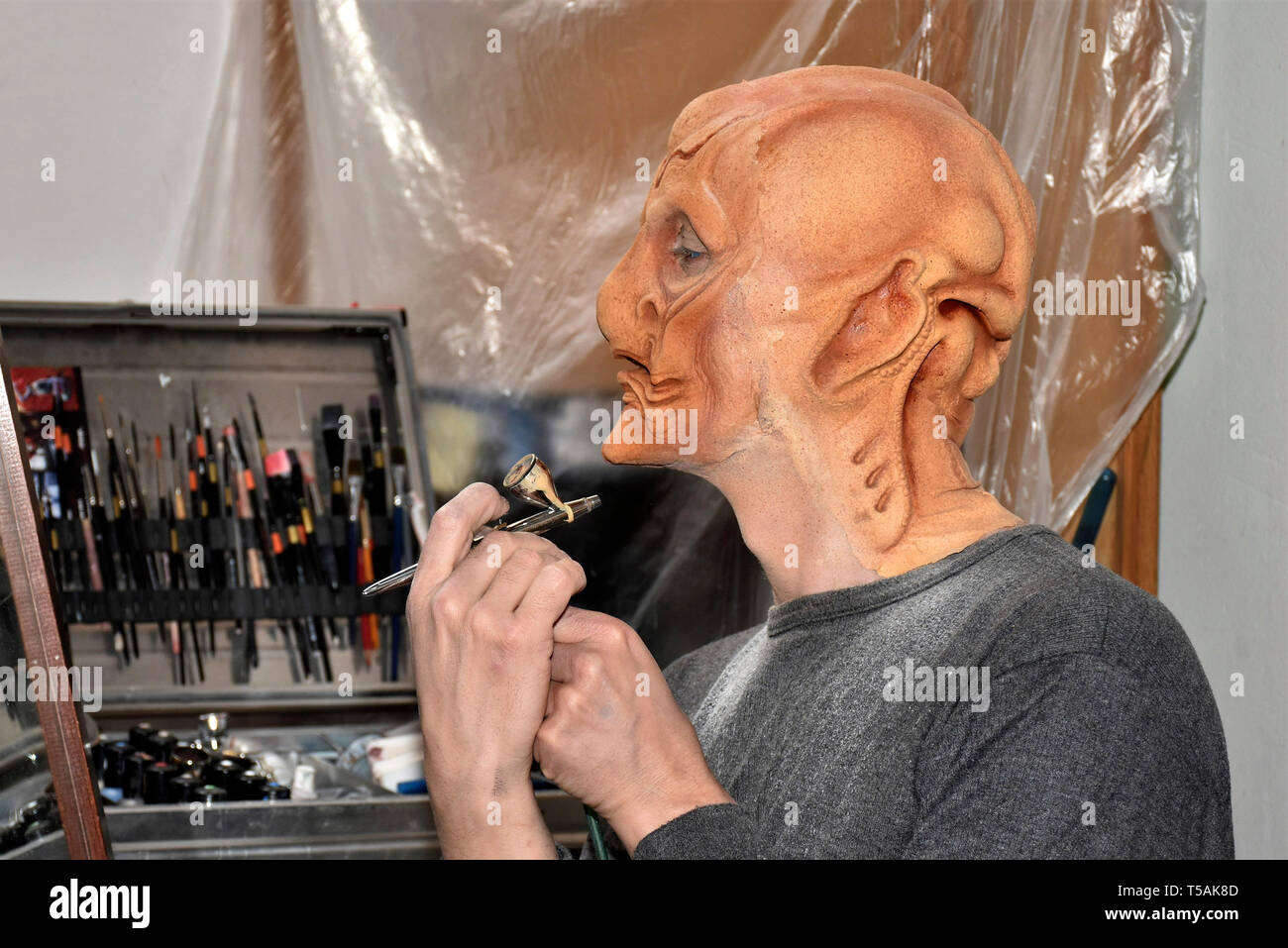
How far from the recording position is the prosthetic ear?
85 cm

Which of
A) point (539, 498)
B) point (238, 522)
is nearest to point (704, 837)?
point (539, 498)

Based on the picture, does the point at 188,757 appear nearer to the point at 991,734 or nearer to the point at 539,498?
the point at 539,498

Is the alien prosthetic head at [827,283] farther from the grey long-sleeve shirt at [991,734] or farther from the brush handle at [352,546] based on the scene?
the brush handle at [352,546]

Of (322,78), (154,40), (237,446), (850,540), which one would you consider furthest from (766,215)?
(154,40)

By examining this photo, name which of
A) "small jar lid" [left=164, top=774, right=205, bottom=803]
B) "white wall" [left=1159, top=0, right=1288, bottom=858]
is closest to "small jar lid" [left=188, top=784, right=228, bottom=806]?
"small jar lid" [left=164, top=774, right=205, bottom=803]

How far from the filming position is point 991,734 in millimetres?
718

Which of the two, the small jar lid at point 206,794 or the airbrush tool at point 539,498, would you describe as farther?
the small jar lid at point 206,794

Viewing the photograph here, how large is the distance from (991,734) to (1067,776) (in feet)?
0.16

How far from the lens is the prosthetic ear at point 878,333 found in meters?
0.85

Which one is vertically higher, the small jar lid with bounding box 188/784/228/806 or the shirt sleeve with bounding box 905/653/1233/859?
the shirt sleeve with bounding box 905/653/1233/859

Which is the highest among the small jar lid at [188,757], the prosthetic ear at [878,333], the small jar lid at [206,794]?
the prosthetic ear at [878,333]

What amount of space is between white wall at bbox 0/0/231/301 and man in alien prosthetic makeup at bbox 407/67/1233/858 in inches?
49.5

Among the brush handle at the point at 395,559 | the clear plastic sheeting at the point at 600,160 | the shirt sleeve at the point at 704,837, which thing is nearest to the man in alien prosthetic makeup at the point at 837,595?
the shirt sleeve at the point at 704,837

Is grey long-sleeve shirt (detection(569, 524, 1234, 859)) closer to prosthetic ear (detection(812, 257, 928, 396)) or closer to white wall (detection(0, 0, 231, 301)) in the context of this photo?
prosthetic ear (detection(812, 257, 928, 396))
